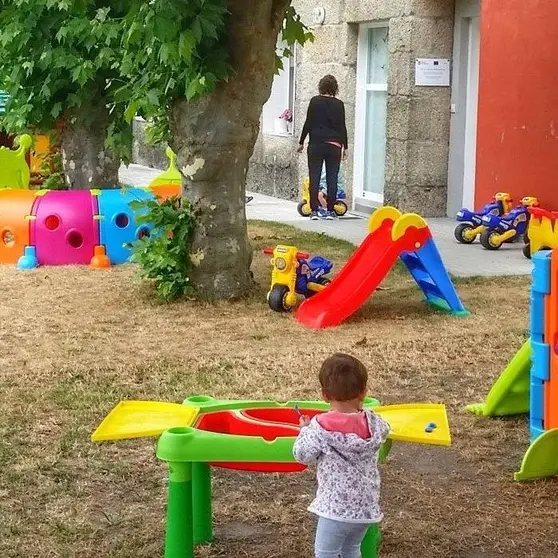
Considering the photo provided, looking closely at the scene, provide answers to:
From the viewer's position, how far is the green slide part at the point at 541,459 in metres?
4.30

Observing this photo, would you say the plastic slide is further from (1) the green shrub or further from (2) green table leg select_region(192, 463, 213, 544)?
(1) the green shrub

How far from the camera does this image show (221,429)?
386 centimetres

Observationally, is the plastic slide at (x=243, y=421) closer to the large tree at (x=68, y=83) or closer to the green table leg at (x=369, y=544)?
the green table leg at (x=369, y=544)

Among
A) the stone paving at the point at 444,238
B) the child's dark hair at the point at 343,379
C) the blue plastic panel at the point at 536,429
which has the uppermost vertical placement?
the child's dark hair at the point at 343,379

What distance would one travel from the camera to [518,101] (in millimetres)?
11453

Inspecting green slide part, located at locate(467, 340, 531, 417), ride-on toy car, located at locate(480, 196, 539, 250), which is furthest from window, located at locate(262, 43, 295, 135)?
green slide part, located at locate(467, 340, 531, 417)

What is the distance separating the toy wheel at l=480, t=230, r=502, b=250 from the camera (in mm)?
10648

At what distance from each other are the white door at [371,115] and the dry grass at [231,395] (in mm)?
4981

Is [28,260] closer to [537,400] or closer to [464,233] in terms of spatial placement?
[464,233]

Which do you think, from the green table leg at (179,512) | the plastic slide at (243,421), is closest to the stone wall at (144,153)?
the plastic slide at (243,421)

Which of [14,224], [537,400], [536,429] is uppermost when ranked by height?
[14,224]

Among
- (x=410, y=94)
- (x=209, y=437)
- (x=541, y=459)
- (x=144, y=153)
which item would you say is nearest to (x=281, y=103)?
(x=410, y=94)

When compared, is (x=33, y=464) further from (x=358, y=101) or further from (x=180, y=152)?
(x=358, y=101)

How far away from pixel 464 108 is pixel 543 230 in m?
4.05
